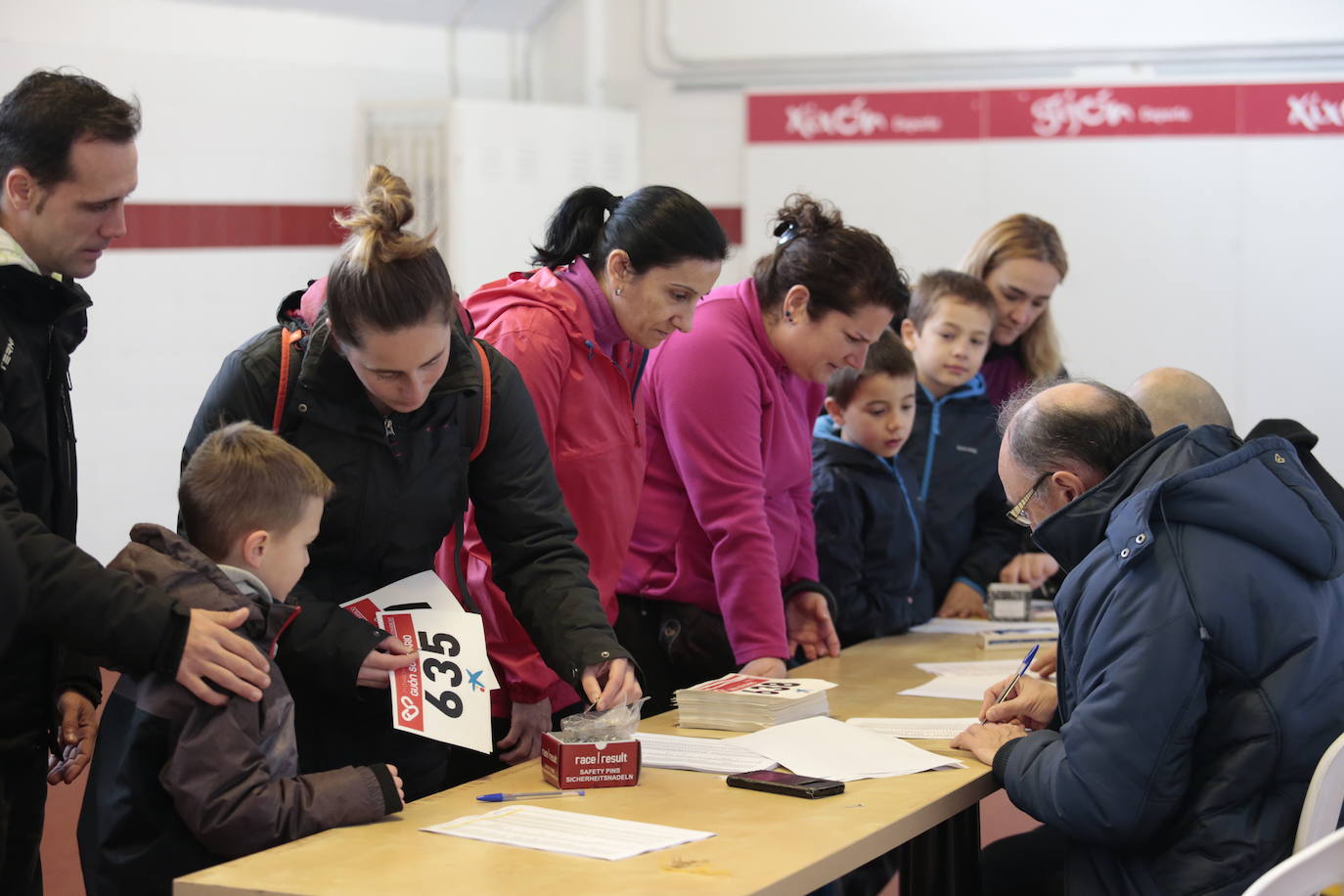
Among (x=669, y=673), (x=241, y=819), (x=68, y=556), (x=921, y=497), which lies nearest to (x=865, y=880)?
(x=669, y=673)

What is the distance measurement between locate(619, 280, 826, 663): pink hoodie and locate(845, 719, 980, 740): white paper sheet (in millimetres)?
340

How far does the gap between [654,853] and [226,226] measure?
4736mm

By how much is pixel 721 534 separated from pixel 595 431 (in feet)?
1.24

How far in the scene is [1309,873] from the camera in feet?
5.49

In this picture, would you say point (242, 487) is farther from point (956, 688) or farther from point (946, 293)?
point (946, 293)

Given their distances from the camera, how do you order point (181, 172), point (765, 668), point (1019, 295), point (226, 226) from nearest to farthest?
point (765, 668), point (1019, 295), point (181, 172), point (226, 226)

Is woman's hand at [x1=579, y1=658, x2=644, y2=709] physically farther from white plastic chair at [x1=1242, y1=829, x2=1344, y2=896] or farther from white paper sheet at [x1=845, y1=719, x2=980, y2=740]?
white plastic chair at [x1=1242, y1=829, x2=1344, y2=896]

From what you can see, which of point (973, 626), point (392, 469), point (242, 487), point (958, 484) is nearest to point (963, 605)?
point (973, 626)

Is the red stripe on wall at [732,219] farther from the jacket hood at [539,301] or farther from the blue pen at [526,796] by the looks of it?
the blue pen at [526,796]

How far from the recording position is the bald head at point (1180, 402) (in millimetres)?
2719

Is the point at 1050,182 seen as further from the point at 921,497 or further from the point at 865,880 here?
the point at 865,880

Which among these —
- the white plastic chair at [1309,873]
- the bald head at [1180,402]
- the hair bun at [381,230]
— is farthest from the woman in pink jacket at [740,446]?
the white plastic chair at [1309,873]

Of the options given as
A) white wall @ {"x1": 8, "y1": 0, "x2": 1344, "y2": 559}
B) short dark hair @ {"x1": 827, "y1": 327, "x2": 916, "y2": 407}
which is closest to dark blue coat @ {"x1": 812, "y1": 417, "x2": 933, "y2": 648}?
short dark hair @ {"x1": 827, "y1": 327, "x2": 916, "y2": 407}

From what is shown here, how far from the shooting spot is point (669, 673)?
3.07m
